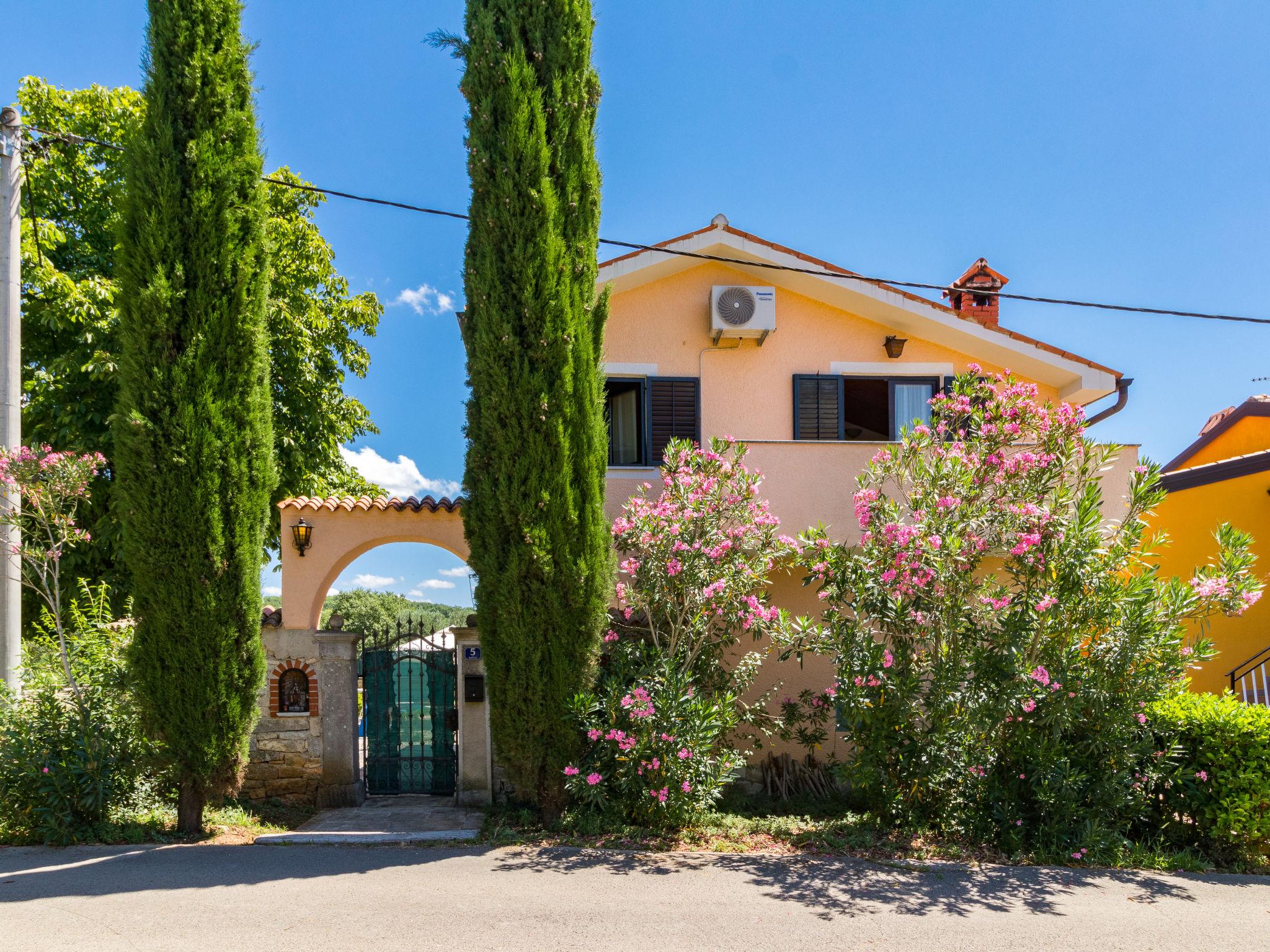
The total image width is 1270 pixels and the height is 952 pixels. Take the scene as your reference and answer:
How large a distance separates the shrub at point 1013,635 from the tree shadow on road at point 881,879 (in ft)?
1.84

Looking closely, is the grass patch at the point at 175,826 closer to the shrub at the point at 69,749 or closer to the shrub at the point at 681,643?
the shrub at the point at 69,749

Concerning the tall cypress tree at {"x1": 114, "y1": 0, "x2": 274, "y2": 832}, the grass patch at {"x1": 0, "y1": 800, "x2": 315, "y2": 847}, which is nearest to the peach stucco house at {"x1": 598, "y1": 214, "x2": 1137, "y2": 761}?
the tall cypress tree at {"x1": 114, "y1": 0, "x2": 274, "y2": 832}

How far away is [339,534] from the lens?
9.23 m

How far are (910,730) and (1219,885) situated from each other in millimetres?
2633

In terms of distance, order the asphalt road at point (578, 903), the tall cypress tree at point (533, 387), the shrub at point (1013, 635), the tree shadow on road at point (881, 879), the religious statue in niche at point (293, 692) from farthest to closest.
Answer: the religious statue in niche at point (293, 692), the tall cypress tree at point (533, 387), the shrub at point (1013, 635), the tree shadow on road at point (881, 879), the asphalt road at point (578, 903)

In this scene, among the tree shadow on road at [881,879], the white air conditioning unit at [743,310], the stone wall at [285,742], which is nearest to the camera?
the tree shadow on road at [881,879]

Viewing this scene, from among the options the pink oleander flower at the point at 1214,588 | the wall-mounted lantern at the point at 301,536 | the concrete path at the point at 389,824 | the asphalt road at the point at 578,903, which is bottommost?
the concrete path at the point at 389,824

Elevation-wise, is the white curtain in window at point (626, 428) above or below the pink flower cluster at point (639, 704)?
above

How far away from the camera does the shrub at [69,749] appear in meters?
6.99

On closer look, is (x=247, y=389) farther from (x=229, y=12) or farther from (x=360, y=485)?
(x=360, y=485)

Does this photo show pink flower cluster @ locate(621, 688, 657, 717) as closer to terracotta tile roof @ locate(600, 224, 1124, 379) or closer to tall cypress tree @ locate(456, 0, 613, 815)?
tall cypress tree @ locate(456, 0, 613, 815)

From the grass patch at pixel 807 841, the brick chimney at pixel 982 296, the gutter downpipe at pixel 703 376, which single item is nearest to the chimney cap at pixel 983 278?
the brick chimney at pixel 982 296

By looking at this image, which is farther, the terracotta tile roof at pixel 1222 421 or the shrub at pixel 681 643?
the terracotta tile roof at pixel 1222 421

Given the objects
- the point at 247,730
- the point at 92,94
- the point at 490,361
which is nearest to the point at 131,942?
the point at 247,730
